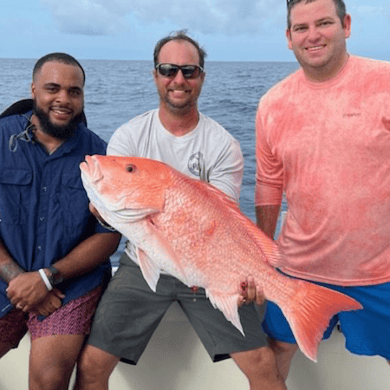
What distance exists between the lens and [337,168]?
2473mm

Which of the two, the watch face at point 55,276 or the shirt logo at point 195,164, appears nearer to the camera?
the watch face at point 55,276

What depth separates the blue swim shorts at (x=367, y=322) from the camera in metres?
2.54

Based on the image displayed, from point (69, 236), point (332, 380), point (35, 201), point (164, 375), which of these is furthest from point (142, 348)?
point (332, 380)

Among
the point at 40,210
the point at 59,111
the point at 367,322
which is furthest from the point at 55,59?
the point at 367,322

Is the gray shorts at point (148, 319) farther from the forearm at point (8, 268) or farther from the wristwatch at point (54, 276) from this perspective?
the forearm at point (8, 268)

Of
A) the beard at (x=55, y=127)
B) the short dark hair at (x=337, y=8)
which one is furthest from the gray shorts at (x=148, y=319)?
the short dark hair at (x=337, y=8)

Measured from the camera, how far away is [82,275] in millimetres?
2777

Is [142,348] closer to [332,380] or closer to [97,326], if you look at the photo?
[97,326]

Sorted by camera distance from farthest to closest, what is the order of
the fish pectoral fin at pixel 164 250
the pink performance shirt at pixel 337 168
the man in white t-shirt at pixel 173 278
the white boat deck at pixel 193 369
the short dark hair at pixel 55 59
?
the white boat deck at pixel 193 369, the short dark hair at pixel 55 59, the man in white t-shirt at pixel 173 278, the pink performance shirt at pixel 337 168, the fish pectoral fin at pixel 164 250

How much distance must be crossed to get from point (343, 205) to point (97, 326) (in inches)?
49.9

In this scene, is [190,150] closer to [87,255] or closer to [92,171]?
[87,255]

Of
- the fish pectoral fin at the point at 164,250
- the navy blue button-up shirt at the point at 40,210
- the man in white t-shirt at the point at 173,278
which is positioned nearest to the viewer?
the fish pectoral fin at the point at 164,250

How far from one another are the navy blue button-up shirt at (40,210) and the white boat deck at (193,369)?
0.52m

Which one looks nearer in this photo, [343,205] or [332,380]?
[343,205]
